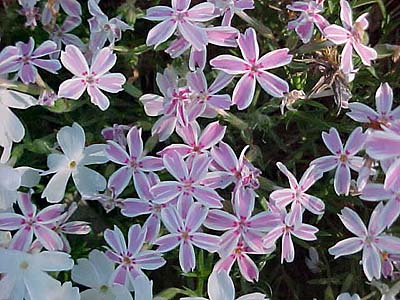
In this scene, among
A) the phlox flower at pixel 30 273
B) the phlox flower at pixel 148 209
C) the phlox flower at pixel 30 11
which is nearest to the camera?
the phlox flower at pixel 30 273

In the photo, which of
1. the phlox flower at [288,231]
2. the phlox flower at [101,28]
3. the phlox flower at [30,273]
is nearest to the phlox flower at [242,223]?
the phlox flower at [288,231]

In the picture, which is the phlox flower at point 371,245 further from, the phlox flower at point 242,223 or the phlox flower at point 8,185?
the phlox flower at point 8,185

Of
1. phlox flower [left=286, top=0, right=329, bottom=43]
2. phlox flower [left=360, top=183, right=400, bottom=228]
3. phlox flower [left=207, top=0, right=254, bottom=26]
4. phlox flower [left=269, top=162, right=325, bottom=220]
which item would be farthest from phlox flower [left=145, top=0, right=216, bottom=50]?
phlox flower [left=360, top=183, right=400, bottom=228]

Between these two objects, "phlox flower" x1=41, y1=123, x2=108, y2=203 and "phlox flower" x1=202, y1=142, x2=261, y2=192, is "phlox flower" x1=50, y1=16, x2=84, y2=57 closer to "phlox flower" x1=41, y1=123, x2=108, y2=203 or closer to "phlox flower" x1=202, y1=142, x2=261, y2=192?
"phlox flower" x1=41, y1=123, x2=108, y2=203

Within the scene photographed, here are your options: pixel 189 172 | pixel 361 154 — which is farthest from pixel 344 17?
pixel 189 172

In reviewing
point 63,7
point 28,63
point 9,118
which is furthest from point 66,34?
point 9,118

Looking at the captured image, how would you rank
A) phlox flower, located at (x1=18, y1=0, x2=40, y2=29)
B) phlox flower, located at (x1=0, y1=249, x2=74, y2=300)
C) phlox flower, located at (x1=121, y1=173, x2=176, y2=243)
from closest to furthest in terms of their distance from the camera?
1. phlox flower, located at (x1=0, y1=249, x2=74, y2=300)
2. phlox flower, located at (x1=121, y1=173, x2=176, y2=243)
3. phlox flower, located at (x1=18, y1=0, x2=40, y2=29)
